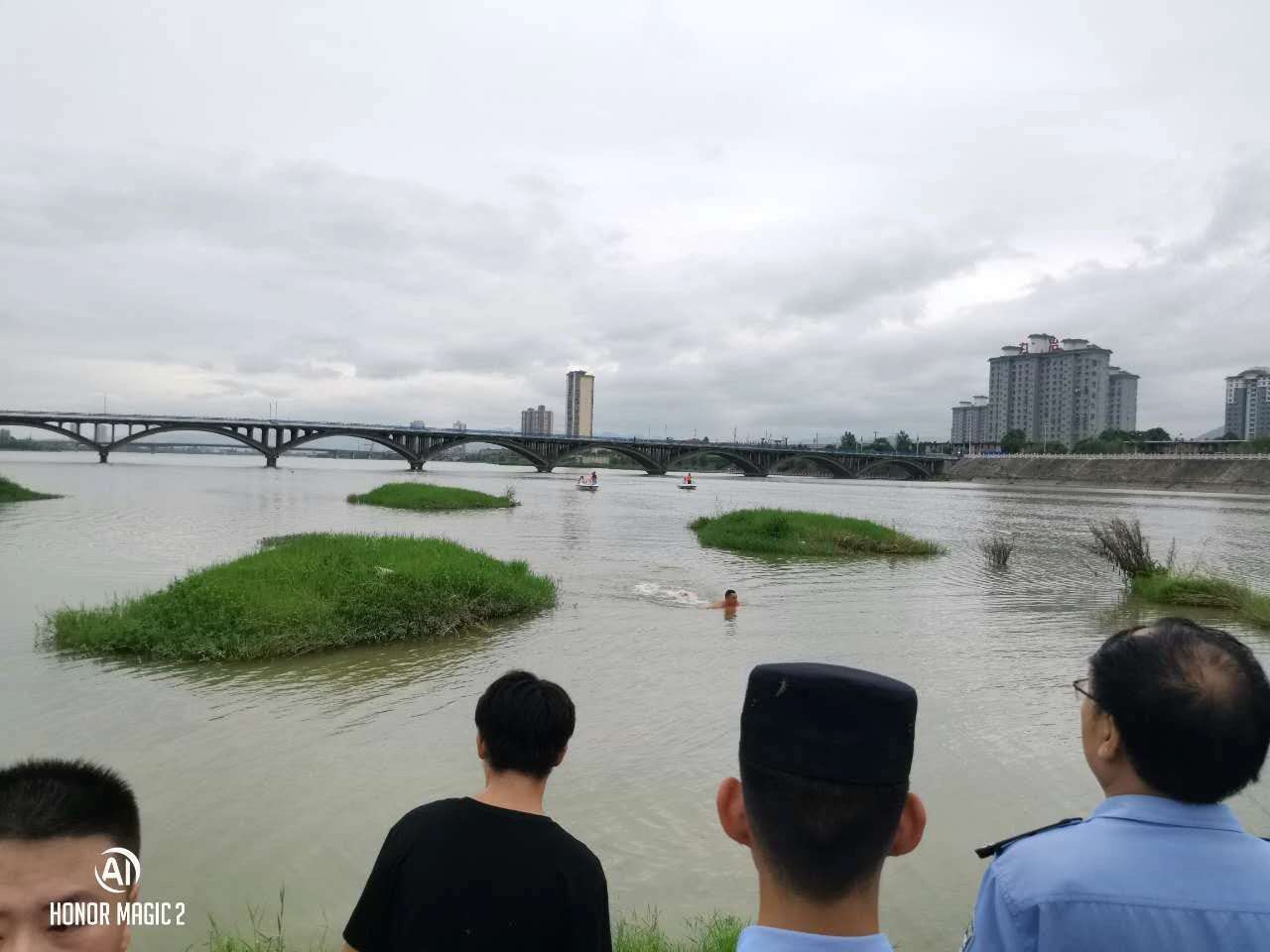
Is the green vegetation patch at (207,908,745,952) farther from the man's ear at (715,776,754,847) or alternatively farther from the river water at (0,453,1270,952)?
the man's ear at (715,776,754,847)

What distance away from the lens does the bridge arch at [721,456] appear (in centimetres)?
11331

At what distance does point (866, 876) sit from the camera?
174 centimetres

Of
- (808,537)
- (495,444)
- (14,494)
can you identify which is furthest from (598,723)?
(495,444)

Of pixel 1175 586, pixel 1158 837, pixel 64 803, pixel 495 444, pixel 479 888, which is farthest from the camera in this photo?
pixel 495 444

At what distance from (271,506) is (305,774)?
38772 millimetres

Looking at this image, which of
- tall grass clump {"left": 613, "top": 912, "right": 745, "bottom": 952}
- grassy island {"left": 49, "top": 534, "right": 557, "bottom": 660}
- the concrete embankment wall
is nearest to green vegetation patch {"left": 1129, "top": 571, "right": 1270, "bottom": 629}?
grassy island {"left": 49, "top": 534, "right": 557, "bottom": 660}

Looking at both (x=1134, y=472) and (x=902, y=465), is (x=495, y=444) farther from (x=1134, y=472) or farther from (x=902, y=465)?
(x=1134, y=472)

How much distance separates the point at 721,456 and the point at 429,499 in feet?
243

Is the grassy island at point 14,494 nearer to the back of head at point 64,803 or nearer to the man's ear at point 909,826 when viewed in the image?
the back of head at point 64,803

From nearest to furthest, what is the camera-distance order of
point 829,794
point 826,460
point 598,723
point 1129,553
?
1. point 829,794
2. point 598,723
3. point 1129,553
4. point 826,460

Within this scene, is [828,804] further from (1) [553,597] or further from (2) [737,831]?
(1) [553,597]

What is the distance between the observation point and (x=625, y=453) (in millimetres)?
109812

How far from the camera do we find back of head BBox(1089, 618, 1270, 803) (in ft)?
6.75

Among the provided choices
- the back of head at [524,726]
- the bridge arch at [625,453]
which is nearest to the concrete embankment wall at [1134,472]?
the bridge arch at [625,453]
